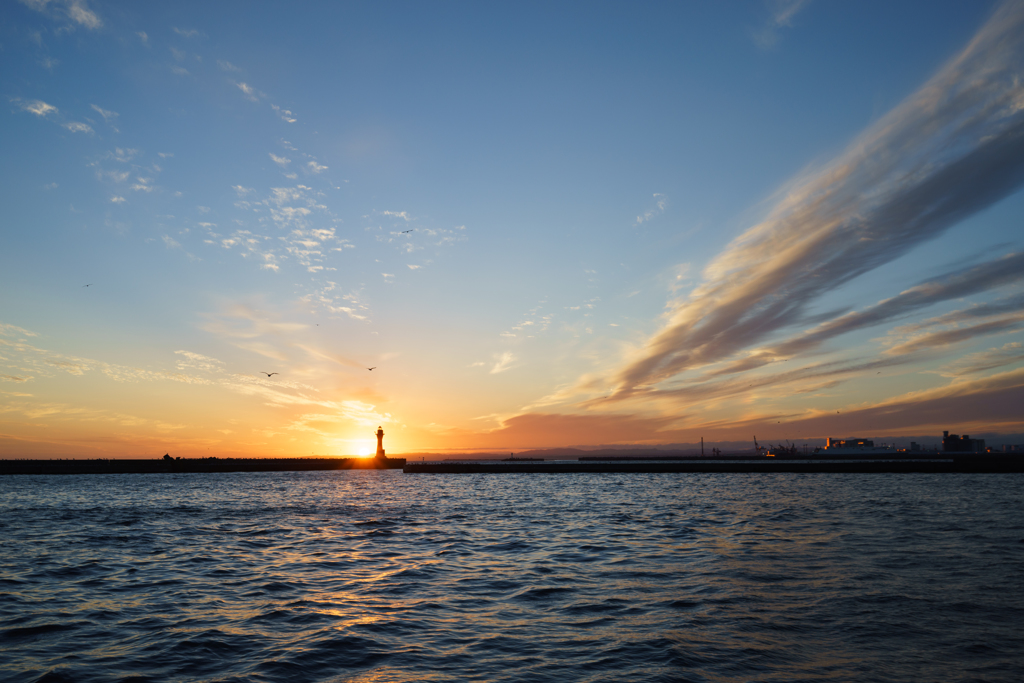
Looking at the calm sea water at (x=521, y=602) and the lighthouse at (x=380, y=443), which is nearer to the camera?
the calm sea water at (x=521, y=602)

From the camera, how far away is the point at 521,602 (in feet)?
48.2

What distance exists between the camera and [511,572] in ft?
61.3

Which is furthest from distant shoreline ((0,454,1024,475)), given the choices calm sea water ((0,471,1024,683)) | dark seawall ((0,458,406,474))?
calm sea water ((0,471,1024,683))

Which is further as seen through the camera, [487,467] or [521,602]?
[487,467]

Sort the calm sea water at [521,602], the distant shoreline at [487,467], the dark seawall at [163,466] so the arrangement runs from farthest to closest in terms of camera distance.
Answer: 1. the dark seawall at [163,466]
2. the distant shoreline at [487,467]
3. the calm sea water at [521,602]

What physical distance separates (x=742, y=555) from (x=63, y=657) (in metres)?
20.2

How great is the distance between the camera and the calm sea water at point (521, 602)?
33.0ft

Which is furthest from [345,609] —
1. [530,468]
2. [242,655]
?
[530,468]

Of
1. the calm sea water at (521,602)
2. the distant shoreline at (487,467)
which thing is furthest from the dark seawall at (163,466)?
the calm sea water at (521,602)

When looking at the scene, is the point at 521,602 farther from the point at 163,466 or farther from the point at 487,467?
the point at 163,466

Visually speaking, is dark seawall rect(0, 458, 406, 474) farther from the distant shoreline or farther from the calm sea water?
the calm sea water

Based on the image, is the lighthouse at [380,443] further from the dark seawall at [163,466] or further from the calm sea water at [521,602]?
the calm sea water at [521,602]

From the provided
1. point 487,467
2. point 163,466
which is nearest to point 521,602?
point 487,467

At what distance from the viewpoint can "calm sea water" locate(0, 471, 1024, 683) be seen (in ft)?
33.0
